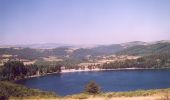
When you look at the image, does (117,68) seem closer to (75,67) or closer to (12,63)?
(75,67)

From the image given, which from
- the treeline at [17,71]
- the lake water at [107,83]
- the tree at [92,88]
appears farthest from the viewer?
the treeline at [17,71]

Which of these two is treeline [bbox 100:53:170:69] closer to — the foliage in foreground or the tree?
the tree

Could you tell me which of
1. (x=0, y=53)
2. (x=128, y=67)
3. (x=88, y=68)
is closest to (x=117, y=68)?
(x=128, y=67)

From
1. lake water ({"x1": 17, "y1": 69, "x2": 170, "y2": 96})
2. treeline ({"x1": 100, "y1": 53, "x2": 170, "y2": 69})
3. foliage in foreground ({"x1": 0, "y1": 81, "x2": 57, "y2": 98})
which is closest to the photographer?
foliage in foreground ({"x1": 0, "y1": 81, "x2": 57, "y2": 98})

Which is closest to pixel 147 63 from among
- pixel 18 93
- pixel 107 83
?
pixel 107 83

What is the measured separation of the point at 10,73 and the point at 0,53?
65904 mm

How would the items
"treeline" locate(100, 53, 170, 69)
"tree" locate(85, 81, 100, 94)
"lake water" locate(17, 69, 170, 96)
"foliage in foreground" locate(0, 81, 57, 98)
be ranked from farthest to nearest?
"treeline" locate(100, 53, 170, 69) → "lake water" locate(17, 69, 170, 96) → "tree" locate(85, 81, 100, 94) → "foliage in foreground" locate(0, 81, 57, 98)

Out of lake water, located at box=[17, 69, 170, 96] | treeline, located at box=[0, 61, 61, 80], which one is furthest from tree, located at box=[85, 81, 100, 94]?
treeline, located at box=[0, 61, 61, 80]

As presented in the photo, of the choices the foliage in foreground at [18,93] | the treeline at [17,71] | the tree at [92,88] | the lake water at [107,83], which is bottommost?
the lake water at [107,83]

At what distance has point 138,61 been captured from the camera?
526 ft

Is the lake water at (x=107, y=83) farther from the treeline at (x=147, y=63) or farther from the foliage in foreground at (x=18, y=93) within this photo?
the foliage in foreground at (x=18, y=93)

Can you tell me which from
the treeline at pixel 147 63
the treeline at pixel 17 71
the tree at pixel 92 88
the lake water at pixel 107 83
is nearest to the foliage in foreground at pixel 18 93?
the tree at pixel 92 88

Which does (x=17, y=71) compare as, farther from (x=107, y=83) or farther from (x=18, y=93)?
(x=18, y=93)

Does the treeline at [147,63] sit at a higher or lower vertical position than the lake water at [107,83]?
higher
